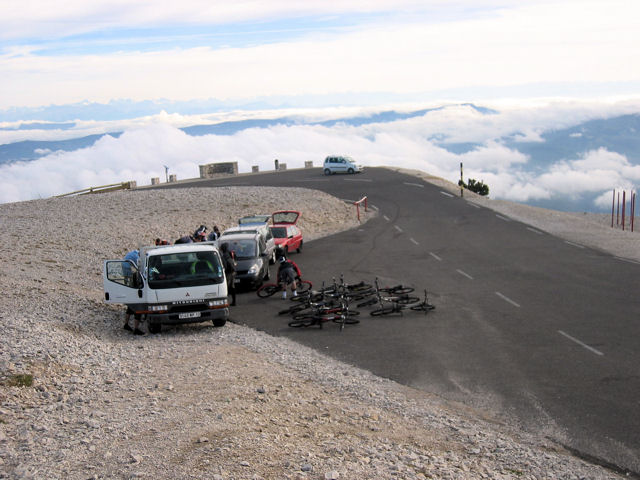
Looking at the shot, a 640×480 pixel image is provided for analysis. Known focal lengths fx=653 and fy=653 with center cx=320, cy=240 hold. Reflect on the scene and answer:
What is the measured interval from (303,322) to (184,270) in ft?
10.9

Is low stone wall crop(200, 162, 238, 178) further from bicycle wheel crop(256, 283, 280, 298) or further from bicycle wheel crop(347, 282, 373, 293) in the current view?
bicycle wheel crop(347, 282, 373, 293)

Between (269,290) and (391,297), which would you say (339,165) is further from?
(391,297)

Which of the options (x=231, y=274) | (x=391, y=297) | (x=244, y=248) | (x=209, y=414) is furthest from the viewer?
(x=244, y=248)

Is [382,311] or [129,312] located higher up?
[129,312]

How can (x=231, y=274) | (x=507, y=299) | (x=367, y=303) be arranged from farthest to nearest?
(x=231, y=274)
(x=507, y=299)
(x=367, y=303)

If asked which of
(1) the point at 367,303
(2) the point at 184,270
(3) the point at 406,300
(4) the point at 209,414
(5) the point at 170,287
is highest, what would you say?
(2) the point at 184,270

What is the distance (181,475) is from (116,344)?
730 cm

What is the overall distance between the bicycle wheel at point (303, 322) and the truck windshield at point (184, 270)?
2.19 m

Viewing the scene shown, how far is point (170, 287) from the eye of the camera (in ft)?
52.4

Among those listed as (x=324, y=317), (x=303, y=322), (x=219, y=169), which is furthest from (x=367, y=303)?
(x=219, y=169)

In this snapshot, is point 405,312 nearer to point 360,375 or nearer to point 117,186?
point 360,375

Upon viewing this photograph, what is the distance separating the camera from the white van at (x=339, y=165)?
60.4 metres

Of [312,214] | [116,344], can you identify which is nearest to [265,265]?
[116,344]

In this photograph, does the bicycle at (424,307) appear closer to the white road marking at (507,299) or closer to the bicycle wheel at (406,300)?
the bicycle wheel at (406,300)
